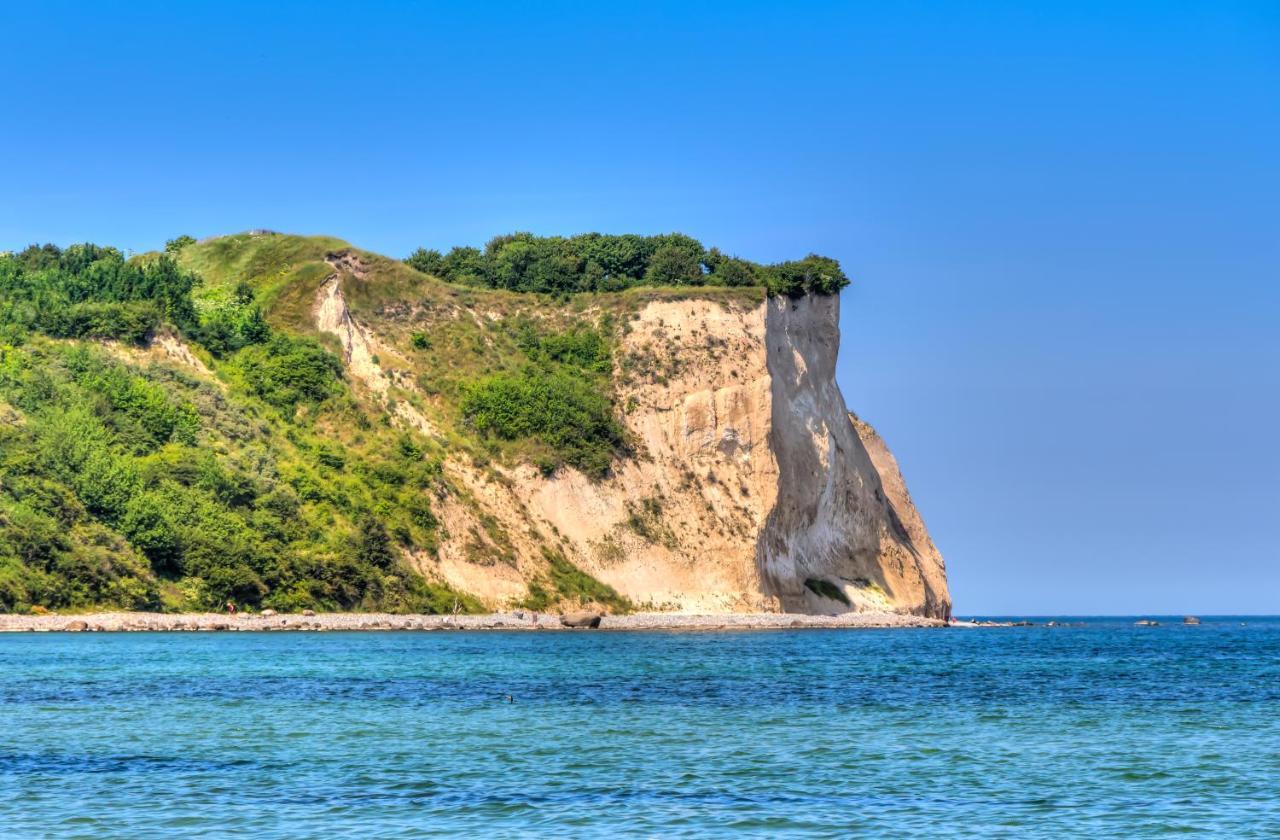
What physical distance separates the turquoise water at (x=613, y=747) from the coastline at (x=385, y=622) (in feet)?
39.0

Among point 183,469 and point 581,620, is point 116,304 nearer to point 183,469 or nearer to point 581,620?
point 183,469

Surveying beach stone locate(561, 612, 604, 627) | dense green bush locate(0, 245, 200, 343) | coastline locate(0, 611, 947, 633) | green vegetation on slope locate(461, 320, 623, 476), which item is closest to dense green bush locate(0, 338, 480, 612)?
coastline locate(0, 611, 947, 633)

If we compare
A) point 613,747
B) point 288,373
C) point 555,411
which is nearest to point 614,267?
point 555,411

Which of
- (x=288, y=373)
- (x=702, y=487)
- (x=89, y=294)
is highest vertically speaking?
(x=89, y=294)

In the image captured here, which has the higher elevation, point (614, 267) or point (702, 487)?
point (614, 267)

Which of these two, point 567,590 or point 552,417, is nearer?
point 567,590

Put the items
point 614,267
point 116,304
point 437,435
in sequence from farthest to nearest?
1. point 614,267
2. point 437,435
3. point 116,304

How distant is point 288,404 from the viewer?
302 feet

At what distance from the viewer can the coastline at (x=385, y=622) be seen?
2581 inches

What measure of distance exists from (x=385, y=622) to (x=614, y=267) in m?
47.5

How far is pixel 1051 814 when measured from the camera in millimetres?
21422

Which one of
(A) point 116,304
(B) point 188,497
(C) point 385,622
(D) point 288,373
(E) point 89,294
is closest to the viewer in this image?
(C) point 385,622

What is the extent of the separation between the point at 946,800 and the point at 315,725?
14.3m

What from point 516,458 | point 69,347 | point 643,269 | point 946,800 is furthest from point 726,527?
point 946,800
